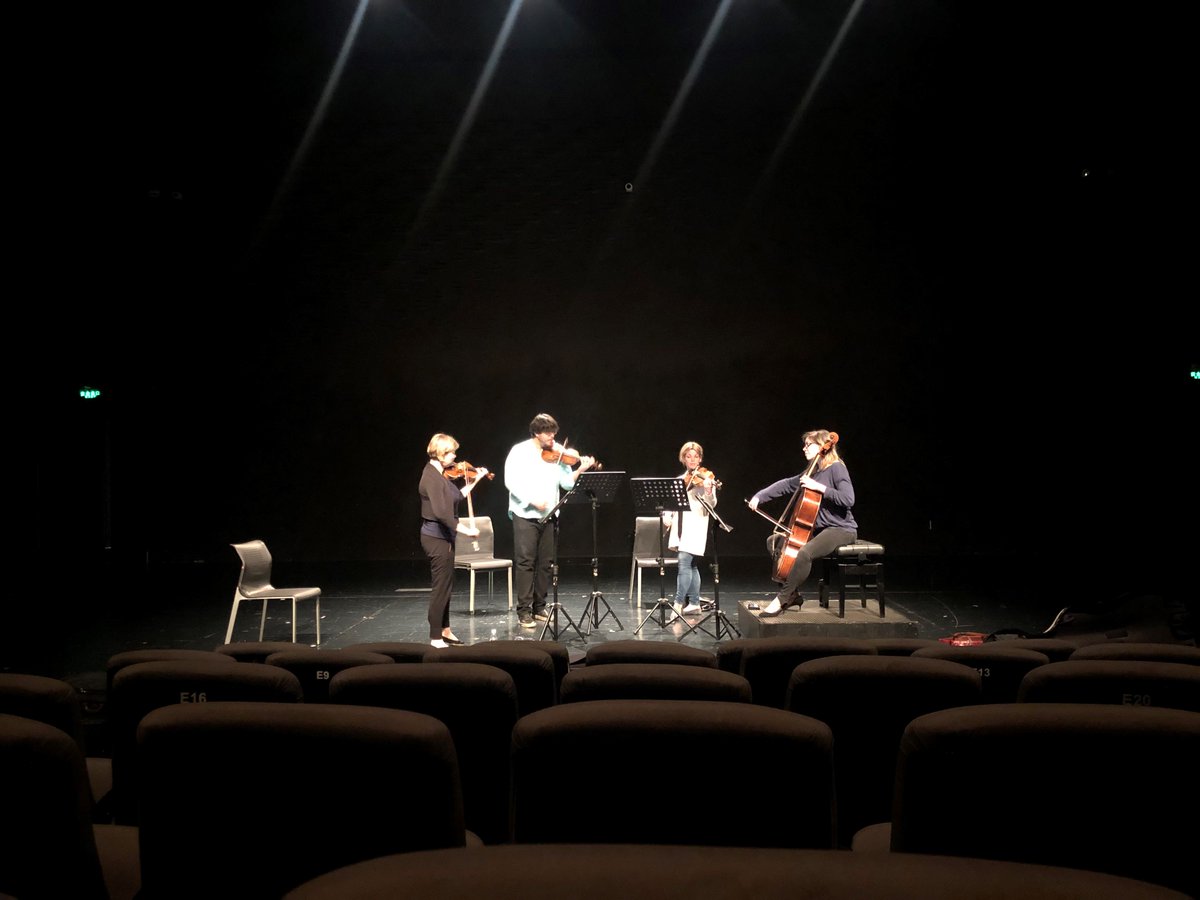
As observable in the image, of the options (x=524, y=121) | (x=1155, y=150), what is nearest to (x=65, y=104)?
(x=524, y=121)

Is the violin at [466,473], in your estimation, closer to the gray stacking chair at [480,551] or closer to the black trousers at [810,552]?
the gray stacking chair at [480,551]

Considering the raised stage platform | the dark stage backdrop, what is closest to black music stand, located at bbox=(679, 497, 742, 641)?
the raised stage platform

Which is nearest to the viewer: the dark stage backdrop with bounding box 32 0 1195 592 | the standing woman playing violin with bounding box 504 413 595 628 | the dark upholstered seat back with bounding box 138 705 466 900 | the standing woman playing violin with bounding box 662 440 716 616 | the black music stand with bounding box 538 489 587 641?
the dark upholstered seat back with bounding box 138 705 466 900

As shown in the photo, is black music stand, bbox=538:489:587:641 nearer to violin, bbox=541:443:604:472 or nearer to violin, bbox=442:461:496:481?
violin, bbox=541:443:604:472

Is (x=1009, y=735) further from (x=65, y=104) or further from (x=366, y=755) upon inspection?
(x=65, y=104)

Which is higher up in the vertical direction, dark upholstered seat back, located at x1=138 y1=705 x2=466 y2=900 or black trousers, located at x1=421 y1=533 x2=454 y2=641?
dark upholstered seat back, located at x1=138 y1=705 x2=466 y2=900

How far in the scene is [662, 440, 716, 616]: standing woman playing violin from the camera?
685 centimetres

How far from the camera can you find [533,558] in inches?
282

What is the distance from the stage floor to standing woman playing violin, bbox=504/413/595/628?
0.30 m

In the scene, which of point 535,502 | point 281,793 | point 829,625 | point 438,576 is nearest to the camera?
point 281,793

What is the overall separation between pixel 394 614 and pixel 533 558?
162cm

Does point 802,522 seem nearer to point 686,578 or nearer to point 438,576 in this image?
point 686,578

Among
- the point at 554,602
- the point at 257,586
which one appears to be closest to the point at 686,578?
the point at 554,602

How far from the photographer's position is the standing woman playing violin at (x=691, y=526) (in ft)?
22.5
